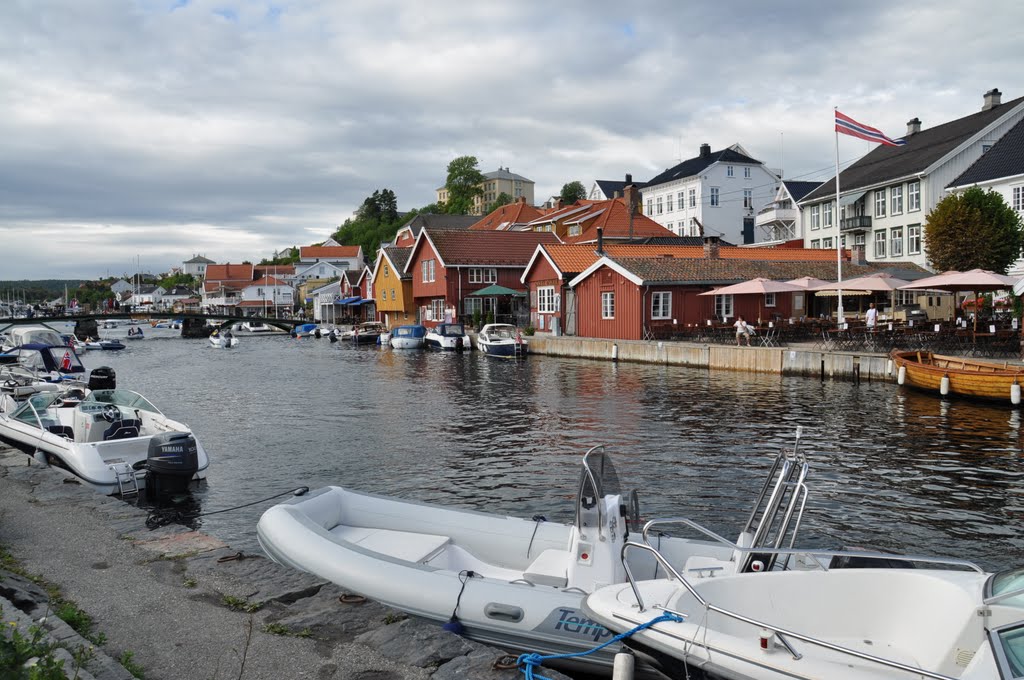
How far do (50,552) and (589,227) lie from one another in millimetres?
55695

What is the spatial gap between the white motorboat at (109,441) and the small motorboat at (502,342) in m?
24.0

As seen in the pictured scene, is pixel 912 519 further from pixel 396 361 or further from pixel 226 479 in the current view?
pixel 396 361

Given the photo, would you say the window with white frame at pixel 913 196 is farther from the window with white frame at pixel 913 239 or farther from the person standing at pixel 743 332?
the person standing at pixel 743 332

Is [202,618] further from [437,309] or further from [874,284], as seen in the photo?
[437,309]

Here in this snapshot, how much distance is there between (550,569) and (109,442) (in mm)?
8823

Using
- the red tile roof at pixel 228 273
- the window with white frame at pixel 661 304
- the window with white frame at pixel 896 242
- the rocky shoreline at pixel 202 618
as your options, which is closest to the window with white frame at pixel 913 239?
the window with white frame at pixel 896 242

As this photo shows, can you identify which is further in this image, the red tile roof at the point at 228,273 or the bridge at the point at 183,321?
the red tile roof at the point at 228,273

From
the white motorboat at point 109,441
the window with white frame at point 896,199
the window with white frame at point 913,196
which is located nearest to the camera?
the white motorboat at point 109,441

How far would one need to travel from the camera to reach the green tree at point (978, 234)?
34.9 meters

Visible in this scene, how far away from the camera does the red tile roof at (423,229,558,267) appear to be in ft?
165

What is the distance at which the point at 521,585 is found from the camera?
6.22 metres

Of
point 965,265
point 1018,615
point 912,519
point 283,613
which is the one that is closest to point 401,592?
point 283,613

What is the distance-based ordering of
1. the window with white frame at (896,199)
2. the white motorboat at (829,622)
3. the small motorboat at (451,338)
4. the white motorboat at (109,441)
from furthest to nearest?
1. the window with white frame at (896,199)
2. the small motorboat at (451,338)
3. the white motorboat at (109,441)
4. the white motorboat at (829,622)

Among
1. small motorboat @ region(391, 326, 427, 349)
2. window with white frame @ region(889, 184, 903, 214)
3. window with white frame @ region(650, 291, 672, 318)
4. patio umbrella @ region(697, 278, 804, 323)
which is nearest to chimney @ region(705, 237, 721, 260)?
window with white frame @ region(650, 291, 672, 318)
